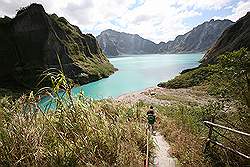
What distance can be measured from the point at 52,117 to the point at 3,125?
100 cm

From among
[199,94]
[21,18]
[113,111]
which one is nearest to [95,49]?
[21,18]

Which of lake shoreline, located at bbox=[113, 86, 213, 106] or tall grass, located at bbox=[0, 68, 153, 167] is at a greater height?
tall grass, located at bbox=[0, 68, 153, 167]

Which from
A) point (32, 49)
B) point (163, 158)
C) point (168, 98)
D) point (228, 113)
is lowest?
point (168, 98)

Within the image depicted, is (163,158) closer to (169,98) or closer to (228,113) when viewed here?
(228,113)

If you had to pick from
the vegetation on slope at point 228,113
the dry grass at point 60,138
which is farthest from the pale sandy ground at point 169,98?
the dry grass at point 60,138

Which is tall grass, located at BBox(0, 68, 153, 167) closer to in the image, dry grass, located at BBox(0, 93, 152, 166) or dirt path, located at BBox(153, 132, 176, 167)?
dry grass, located at BBox(0, 93, 152, 166)

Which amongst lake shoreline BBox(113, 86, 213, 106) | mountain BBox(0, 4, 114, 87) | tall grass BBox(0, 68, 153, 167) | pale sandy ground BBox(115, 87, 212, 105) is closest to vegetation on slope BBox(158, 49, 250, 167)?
tall grass BBox(0, 68, 153, 167)

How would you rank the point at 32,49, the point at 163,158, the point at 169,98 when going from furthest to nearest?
the point at 32,49 → the point at 169,98 → the point at 163,158

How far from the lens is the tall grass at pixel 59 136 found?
5723 millimetres

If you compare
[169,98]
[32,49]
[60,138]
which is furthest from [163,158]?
[32,49]

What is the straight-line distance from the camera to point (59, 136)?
242 inches

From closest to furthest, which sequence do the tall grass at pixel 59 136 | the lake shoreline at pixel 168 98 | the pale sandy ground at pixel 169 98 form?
the tall grass at pixel 59 136
the lake shoreline at pixel 168 98
the pale sandy ground at pixel 169 98

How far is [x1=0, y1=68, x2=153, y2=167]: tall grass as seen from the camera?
5723mm

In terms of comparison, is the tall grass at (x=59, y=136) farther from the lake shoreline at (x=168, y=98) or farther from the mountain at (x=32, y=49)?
the mountain at (x=32, y=49)
